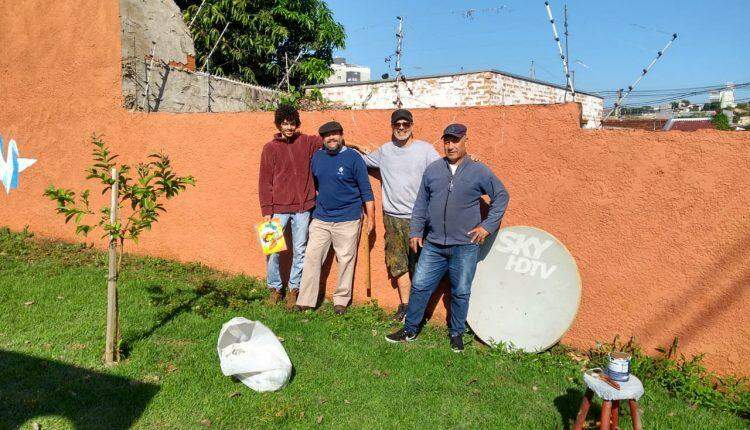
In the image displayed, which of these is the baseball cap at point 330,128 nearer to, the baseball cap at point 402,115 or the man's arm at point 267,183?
the baseball cap at point 402,115

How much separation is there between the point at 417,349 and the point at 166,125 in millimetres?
4208

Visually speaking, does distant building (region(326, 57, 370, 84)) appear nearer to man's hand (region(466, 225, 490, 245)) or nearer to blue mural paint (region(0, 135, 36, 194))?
blue mural paint (region(0, 135, 36, 194))

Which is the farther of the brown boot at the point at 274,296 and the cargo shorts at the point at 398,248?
the brown boot at the point at 274,296

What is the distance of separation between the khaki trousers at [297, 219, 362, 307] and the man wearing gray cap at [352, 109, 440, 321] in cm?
39

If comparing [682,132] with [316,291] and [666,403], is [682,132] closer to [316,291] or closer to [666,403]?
[666,403]

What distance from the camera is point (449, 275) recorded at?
4180mm

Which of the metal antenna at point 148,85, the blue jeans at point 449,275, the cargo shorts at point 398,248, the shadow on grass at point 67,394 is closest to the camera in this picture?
the shadow on grass at point 67,394

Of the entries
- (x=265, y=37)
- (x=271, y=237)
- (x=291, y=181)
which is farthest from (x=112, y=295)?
(x=265, y=37)

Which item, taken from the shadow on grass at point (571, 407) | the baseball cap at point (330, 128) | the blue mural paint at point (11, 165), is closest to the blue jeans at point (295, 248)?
the baseball cap at point (330, 128)

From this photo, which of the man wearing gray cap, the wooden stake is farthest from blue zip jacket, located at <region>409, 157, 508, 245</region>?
the wooden stake

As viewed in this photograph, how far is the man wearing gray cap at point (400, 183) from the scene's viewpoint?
4.35 meters

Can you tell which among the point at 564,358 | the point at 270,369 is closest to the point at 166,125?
the point at 270,369

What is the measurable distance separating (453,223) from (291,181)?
68.3 inches

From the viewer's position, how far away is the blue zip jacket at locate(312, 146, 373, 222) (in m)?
4.62
